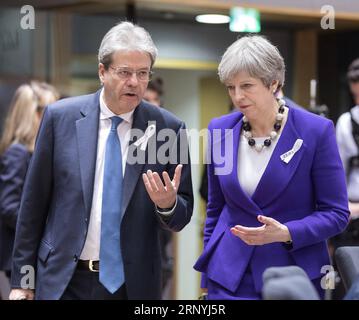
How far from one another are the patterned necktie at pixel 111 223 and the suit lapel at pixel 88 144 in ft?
0.18

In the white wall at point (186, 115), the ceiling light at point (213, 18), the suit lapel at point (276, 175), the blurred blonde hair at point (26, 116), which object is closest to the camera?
the suit lapel at point (276, 175)

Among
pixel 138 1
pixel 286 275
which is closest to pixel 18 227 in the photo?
pixel 286 275

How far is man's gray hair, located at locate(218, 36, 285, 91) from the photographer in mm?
3025

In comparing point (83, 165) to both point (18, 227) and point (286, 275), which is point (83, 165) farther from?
point (286, 275)

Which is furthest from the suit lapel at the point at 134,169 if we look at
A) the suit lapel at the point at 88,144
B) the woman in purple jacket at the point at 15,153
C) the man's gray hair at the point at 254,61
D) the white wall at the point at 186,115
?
the white wall at the point at 186,115

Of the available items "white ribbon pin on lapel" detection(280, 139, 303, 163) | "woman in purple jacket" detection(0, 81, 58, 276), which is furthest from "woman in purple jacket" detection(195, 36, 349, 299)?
"woman in purple jacket" detection(0, 81, 58, 276)

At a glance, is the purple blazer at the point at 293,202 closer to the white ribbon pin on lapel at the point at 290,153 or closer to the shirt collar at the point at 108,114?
the white ribbon pin on lapel at the point at 290,153

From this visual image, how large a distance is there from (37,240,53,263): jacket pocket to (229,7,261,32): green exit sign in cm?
271

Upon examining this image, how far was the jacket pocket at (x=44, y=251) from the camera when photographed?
326 cm

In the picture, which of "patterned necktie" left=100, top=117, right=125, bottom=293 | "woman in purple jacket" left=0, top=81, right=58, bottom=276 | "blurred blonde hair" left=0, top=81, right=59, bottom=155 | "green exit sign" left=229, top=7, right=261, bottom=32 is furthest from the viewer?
"green exit sign" left=229, top=7, right=261, bottom=32

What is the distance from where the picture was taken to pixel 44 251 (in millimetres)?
3281

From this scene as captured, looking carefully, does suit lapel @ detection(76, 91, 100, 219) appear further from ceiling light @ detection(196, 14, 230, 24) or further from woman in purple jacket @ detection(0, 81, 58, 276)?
ceiling light @ detection(196, 14, 230, 24)

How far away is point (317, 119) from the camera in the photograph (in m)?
3.11

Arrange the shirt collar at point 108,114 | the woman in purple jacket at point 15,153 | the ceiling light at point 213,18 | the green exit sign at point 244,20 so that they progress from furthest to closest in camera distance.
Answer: the ceiling light at point 213,18, the green exit sign at point 244,20, the woman in purple jacket at point 15,153, the shirt collar at point 108,114
